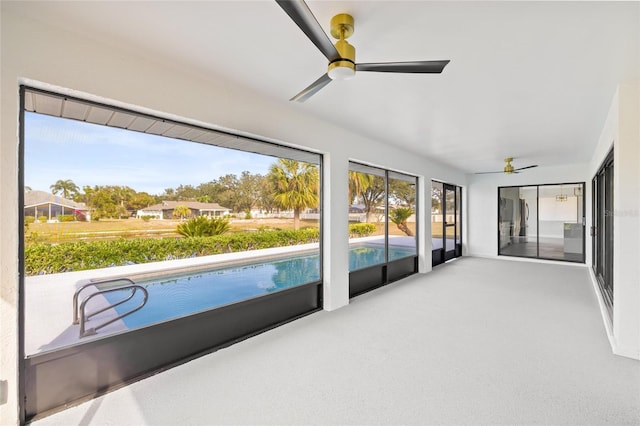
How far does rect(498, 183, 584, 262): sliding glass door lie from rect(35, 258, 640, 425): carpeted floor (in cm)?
466

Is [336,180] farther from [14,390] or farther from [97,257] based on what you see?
[14,390]

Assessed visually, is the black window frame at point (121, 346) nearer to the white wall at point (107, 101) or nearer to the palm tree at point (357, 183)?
the white wall at point (107, 101)

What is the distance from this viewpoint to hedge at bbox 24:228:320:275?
2106 millimetres

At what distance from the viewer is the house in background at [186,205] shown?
102 inches

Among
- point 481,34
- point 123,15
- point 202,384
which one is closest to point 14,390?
point 202,384

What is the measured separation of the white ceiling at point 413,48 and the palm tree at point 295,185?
756 mm

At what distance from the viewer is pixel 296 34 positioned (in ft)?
6.45

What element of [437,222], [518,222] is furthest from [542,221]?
[437,222]

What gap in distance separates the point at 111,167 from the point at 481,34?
9.60 feet

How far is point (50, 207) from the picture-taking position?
2.11 meters

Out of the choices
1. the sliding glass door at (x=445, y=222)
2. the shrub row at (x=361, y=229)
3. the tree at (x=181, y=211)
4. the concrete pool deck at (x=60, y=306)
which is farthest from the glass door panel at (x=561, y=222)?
the concrete pool deck at (x=60, y=306)

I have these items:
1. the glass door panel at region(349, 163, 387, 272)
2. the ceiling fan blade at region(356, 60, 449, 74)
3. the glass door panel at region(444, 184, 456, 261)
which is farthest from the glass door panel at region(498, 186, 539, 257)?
the ceiling fan blade at region(356, 60, 449, 74)

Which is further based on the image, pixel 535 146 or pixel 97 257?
pixel 535 146

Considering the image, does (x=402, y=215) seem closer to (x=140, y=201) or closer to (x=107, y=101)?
(x=140, y=201)
